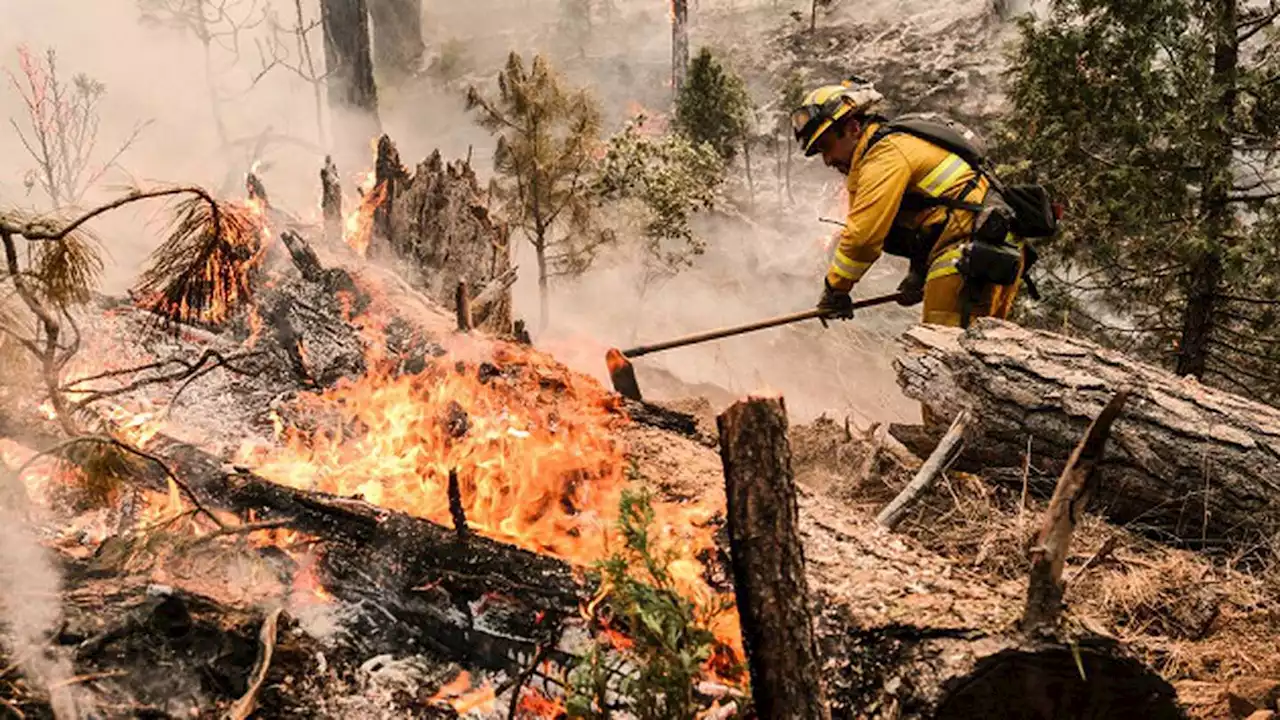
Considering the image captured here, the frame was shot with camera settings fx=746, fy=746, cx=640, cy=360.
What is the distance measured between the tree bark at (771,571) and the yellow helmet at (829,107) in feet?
12.4

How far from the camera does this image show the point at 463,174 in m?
Result: 8.54

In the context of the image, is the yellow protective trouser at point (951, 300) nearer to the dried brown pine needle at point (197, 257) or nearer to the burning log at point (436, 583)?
the burning log at point (436, 583)

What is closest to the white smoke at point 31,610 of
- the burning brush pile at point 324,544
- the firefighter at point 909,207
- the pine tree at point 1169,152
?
the burning brush pile at point 324,544

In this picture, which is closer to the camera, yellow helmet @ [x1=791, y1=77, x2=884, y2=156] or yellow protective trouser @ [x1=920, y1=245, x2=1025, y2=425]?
yellow protective trouser @ [x1=920, y1=245, x2=1025, y2=425]

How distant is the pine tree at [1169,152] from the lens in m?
→ 6.23

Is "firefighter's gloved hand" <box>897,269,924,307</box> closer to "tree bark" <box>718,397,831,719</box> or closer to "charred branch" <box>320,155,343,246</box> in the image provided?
"tree bark" <box>718,397,831,719</box>

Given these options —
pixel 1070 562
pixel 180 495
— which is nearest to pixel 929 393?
pixel 1070 562

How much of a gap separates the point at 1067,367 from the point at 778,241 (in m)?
18.2

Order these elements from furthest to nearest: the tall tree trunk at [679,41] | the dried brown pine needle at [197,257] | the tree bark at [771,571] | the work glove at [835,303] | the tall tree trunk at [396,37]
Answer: the tall tree trunk at [396,37] < the tall tree trunk at [679,41] < the work glove at [835,303] < the dried brown pine needle at [197,257] < the tree bark at [771,571]

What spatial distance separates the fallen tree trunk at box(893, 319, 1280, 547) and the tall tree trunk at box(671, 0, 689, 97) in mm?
20831

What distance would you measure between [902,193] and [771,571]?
149 inches

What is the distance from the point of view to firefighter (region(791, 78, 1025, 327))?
5.11m

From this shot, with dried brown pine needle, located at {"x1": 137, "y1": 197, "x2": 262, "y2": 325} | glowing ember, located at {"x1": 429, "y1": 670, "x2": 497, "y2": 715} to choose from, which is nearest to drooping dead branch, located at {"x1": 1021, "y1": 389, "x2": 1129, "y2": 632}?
glowing ember, located at {"x1": 429, "y1": 670, "x2": 497, "y2": 715}

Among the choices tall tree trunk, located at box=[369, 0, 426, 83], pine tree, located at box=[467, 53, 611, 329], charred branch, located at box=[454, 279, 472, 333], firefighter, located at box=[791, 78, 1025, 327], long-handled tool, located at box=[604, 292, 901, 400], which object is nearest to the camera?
firefighter, located at box=[791, 78, 1025, 327]
